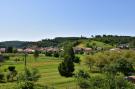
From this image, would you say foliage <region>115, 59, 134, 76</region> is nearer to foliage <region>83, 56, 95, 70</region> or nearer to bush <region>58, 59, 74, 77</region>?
bush <region>58, 59, 74, 77</region>

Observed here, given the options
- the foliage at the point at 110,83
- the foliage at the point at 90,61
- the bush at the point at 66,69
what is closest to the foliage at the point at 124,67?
the bush at the point at 66,69

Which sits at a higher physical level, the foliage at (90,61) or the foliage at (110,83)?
the foliage at (110,83)

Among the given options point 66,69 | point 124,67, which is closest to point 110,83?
point 66,69

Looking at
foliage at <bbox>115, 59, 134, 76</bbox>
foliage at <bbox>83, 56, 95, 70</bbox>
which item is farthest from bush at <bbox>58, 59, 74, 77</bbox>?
foliage at <bbox>83, 56, 95, 70</bbox>

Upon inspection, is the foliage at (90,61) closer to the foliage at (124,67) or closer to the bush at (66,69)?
the foliage at (124,67)

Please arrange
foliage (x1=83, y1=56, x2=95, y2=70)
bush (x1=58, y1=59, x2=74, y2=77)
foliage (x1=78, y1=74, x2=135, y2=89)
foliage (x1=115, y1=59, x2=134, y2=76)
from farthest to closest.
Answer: foliage (x1=83, y1=56, x2=95, y2=70), foliage (x1=115, y1=59, x2=134, y2=76), bush (x1=58, y1=59, x2=74, y2=77), foliage (x1=78, y1=74, x2=135, y2=89)

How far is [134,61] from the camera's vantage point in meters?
114

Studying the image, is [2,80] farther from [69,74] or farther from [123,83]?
[123,83]

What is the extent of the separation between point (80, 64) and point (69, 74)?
93.4ft

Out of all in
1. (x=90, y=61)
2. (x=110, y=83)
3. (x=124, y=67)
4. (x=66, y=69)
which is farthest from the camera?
(x=90, y=61)

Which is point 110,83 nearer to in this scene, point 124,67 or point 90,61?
point 124,67

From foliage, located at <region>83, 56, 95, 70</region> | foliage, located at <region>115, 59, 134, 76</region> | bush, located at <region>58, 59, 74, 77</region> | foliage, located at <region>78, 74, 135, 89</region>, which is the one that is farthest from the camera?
foliage, located at <region>83, 56, 95, 70</region>

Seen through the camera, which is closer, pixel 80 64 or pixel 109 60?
pixel 109 60

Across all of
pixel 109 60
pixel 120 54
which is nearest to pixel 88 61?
pixel 109 60
